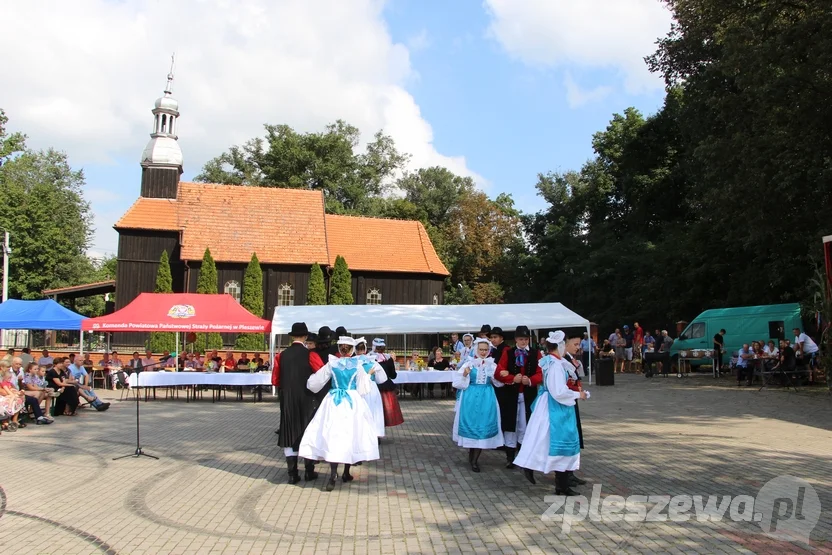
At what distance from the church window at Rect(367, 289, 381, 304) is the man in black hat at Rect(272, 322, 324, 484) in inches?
1427

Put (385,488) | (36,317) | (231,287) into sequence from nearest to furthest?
1. (385,488)
2. (36,317)
3. (231,287)

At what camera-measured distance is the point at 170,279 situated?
127 ft

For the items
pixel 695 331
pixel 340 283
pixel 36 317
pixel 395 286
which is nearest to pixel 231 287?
pixel 340 283

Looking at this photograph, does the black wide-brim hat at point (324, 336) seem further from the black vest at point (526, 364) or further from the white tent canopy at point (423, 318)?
the white tent canopy at point (423, 318)

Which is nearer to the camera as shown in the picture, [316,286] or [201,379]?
[201,379]

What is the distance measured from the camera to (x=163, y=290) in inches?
1517

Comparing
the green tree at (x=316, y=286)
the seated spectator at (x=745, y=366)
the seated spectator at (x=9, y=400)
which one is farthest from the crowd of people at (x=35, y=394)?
the green tree at (x=316, y=286)

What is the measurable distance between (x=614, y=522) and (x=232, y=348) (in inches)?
1340

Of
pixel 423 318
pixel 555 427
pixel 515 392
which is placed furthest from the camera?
pixel 423 318

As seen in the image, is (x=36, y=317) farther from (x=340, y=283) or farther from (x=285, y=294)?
(x=340, y=283)

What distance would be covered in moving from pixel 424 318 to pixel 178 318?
308 inches

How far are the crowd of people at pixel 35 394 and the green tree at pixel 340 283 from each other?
25.1 metres

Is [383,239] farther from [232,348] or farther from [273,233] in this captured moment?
[232,348]

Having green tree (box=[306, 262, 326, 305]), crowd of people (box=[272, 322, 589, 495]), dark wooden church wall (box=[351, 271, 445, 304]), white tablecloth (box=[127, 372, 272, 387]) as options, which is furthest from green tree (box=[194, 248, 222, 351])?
crowd of people (box=[272, 322, 589, 495])
